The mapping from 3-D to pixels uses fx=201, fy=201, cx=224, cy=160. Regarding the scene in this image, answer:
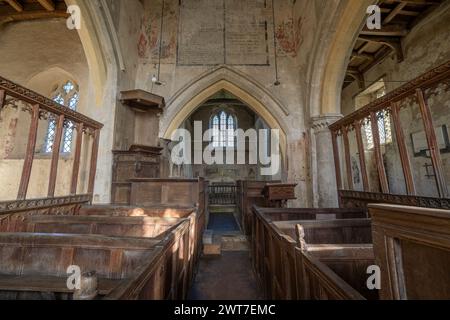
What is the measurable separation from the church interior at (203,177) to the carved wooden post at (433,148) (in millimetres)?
Result: 21

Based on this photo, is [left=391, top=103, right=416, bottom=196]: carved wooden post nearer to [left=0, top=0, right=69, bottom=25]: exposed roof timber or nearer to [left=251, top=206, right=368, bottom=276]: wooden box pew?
[left=251, top=206, right=368, bottom=276]: wooden box pew

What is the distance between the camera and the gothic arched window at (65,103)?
6.27 meters

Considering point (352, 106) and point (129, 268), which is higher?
point (352, 106)

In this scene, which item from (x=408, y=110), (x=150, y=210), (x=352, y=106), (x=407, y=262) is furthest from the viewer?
(x=352, y=106)

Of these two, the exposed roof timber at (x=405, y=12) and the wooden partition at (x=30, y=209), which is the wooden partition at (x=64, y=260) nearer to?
the wooden partition at (x=30, y=209)

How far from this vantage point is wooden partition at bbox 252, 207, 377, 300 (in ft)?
3.13

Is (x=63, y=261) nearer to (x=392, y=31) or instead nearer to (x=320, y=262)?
(x=320, y=262)

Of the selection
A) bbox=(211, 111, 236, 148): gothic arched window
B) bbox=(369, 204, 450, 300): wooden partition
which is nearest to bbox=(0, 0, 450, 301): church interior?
bbox=(369, 204, 450, 300): wooden partition

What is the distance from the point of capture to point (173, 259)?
165 cm

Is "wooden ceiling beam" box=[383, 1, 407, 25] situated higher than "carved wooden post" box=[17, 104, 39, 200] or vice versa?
"wooden ceiling beam" box=[383, 1, 407, 25]

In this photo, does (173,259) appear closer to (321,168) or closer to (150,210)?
(150,210)

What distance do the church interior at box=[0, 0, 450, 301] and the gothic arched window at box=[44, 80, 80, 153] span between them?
0.22ft
